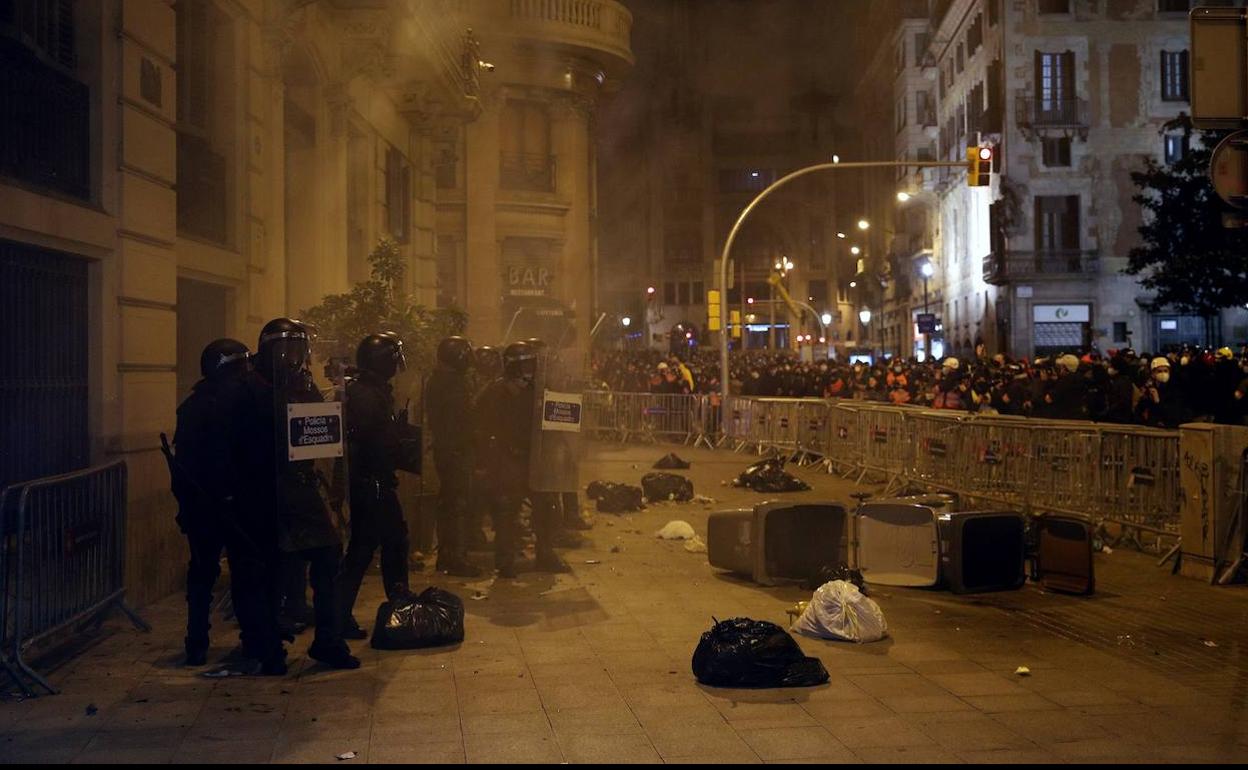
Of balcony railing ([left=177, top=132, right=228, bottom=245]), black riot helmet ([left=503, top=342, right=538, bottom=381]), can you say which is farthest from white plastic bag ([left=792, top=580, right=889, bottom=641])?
balcony railing ([left=177, top=132, right=228, bottom=245])

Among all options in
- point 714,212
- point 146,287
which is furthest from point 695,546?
point 714,212

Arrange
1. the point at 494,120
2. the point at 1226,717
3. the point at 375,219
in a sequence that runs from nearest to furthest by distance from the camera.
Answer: the point at 1226,717 < the point at 375,219 < the point at 494,120

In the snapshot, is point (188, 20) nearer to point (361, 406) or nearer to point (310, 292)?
point (310, 292)

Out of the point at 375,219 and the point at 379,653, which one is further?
the point at 375,219

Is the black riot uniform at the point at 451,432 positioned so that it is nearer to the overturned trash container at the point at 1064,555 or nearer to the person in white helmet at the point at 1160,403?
the overturned trash container at the point at 1064,555

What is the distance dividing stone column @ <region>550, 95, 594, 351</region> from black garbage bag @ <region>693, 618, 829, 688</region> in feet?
76.9

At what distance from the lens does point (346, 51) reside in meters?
14.7

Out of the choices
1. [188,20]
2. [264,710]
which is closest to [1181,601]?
[264,710]

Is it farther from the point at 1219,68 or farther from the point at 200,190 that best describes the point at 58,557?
the point at 1219,68

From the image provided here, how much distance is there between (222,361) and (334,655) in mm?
1752

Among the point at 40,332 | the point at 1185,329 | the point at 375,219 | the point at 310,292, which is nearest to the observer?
the point at 40,332

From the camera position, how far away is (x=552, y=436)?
953 cm

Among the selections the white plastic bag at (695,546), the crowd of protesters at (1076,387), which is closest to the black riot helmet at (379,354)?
the white plastic bag at (695,546)

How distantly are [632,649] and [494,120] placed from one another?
72.1 feet
